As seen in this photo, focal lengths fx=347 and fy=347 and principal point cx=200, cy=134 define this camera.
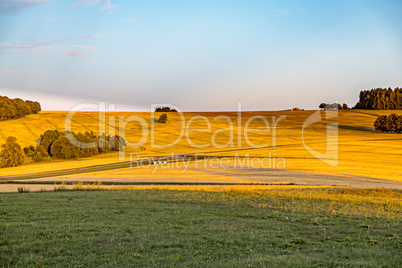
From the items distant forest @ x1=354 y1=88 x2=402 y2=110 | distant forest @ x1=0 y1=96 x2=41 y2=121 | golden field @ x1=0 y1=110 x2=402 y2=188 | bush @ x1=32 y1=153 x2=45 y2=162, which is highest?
distant forest @ x1=354 y1=88 x2=402 y2=110

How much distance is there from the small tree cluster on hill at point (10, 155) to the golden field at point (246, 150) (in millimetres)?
3914

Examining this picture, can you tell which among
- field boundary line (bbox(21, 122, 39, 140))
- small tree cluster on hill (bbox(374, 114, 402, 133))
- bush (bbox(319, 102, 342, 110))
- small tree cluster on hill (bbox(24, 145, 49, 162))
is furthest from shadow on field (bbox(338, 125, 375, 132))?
field boundary line (bbox(21, 122, 39, 140))

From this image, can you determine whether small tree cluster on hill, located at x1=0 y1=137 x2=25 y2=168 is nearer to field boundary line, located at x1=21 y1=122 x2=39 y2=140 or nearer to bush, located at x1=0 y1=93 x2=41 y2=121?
field boundary line, located at x1=21 y1=122 x2=39 y2=140

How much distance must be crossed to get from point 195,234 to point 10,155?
68.8m

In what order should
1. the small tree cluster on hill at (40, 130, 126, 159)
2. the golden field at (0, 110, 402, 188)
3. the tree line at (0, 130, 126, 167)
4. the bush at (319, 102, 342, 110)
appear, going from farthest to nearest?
the bush at (319, 102, 342, 110) < the small tree cluster on hill at (40, 130, 126, 159) < the tree line at (0, 130, 126, 167) < the golden field at (0, 110, 402, 188)

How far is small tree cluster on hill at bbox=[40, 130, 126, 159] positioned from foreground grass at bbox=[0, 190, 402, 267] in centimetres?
6331

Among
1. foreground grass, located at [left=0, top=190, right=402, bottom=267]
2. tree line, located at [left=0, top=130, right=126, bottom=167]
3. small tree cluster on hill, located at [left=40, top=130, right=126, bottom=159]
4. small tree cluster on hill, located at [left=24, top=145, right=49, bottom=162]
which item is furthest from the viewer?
small tree cluster on hill, located at [left=40, top=130, right=126, bottom=159]

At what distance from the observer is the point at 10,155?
231 ft

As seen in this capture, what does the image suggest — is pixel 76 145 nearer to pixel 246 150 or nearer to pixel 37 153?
pixel 37 153

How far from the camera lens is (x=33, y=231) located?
13016 mm

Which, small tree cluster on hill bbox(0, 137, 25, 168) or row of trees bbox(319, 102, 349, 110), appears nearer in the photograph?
small tree cluster on hill bbox(0, 137, 25, 168)

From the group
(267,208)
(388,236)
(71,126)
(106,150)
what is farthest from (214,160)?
(71,126)

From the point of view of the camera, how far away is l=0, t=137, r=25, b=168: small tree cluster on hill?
69.6 m

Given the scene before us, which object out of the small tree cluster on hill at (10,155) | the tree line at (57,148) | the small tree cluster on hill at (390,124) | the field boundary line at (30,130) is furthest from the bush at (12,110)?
the small tree cluster on hill at (390,124)
